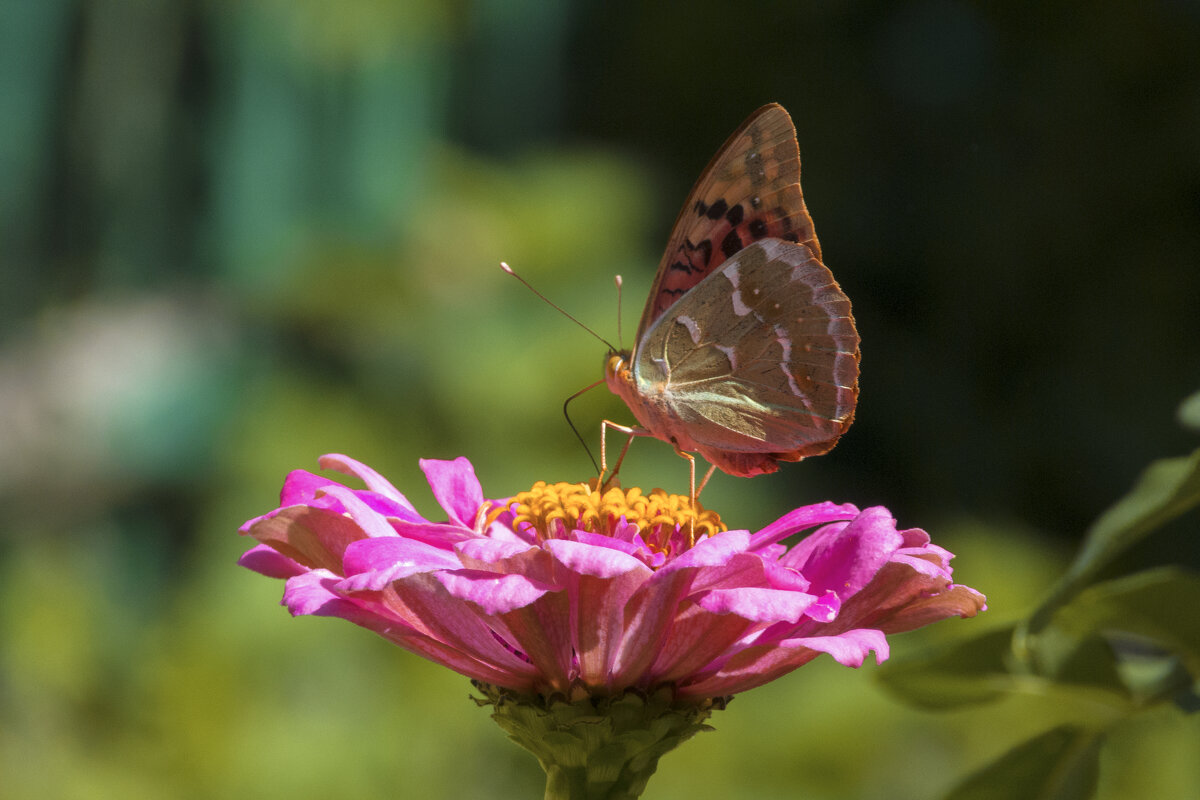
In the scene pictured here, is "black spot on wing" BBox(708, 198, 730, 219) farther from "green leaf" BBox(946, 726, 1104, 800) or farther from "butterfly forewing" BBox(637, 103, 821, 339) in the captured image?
"green leaf" BBox(946, 726, 1104, 800)

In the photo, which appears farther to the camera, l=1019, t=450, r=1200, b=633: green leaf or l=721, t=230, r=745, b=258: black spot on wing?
l=721, t=230, r=745, b=258: black spot on wing

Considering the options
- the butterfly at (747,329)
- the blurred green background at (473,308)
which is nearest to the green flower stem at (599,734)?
the butterfly at (747,329)

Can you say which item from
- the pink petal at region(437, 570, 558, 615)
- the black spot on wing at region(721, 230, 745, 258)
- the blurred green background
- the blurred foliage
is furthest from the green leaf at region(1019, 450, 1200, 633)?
the blurred green background

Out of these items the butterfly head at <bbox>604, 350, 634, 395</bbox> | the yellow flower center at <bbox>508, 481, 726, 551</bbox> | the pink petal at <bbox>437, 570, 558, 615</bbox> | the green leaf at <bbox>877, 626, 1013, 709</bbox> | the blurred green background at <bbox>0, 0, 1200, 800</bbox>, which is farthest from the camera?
the blurred green background at <bbox>0, 0, 1200, 800</bbox>

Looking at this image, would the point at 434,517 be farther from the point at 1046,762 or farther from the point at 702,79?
the point at 702,79

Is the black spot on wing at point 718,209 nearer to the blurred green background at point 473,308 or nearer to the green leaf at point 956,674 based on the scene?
the green leaf at point 956,674

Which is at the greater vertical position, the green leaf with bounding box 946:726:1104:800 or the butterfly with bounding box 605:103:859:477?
the butterfly with bounding box 605:103:859:477

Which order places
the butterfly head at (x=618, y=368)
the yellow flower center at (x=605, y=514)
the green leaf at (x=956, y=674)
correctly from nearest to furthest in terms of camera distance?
the green leaf at (x=956, y=674) → the yellow flower center at (x=605, y=514) → the butterfly head at (x=618, y=368)
